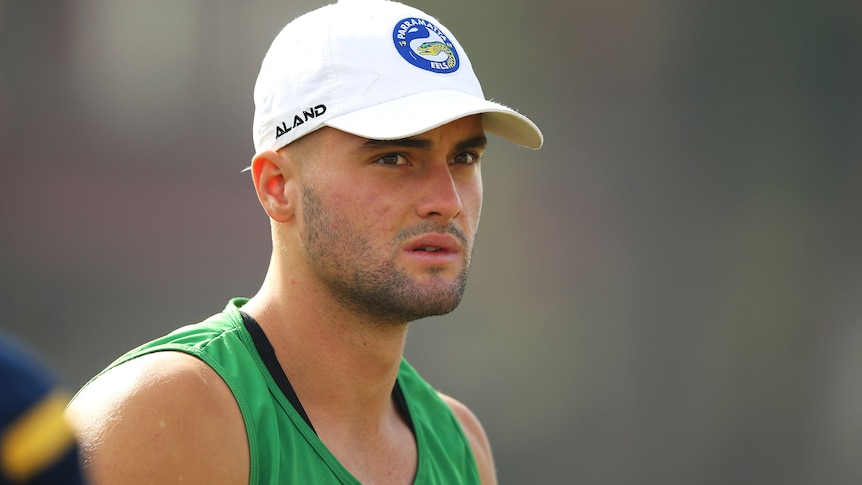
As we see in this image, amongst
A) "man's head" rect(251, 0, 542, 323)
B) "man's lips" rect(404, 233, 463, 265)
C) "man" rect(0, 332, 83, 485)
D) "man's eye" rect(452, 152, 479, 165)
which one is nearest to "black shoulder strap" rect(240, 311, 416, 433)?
"man's head" rect(251, 0, 542, 323)

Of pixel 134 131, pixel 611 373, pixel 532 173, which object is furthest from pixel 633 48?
pixel 134 131

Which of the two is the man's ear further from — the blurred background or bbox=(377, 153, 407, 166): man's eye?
the blurred background

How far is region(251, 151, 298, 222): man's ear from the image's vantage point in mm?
2082

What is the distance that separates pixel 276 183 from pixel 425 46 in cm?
43

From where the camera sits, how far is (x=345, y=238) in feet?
6.57

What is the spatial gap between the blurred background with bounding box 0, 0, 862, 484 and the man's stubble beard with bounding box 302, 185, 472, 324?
9.76 feet

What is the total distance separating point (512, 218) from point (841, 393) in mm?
1820

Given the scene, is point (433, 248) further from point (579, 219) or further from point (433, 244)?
point (579, 219)

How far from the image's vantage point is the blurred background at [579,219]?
4.89 m

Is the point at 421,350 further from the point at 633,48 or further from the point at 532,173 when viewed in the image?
the point at 633,48

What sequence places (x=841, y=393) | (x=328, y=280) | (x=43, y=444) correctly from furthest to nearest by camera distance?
(x=841, y=393)
(x=328, y=280)
(x=43, y=444)

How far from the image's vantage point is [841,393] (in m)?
4.85

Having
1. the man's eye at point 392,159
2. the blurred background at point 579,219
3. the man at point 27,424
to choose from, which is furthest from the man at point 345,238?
the blurred background at point 579,219

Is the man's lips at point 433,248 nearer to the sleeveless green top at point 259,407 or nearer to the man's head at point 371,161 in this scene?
the man's head at point 371,161
